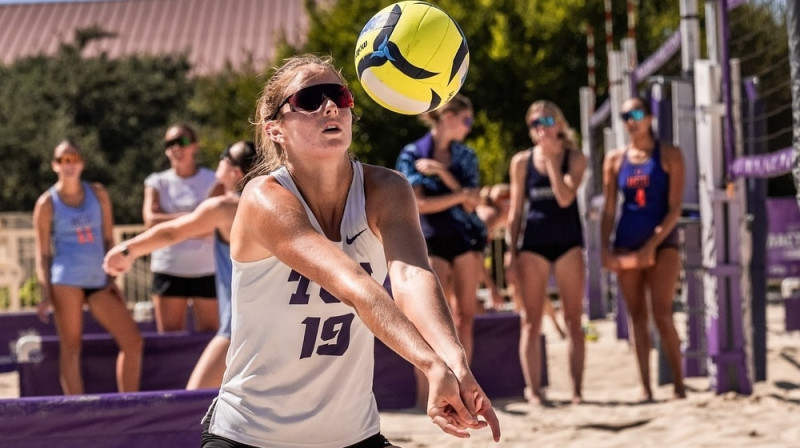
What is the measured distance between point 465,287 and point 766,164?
1.84 m

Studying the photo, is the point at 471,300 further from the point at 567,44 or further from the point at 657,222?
the point at 567,44

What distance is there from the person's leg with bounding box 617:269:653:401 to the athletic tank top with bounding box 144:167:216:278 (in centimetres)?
247

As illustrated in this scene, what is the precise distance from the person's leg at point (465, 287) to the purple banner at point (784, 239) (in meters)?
5.07

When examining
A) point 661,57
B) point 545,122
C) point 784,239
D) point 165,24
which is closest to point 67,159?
point 545,122

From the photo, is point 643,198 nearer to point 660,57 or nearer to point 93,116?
point 660,57

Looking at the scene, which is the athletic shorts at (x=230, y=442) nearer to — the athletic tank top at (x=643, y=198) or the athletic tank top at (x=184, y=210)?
the athletic tank top at (x=184, y=210)

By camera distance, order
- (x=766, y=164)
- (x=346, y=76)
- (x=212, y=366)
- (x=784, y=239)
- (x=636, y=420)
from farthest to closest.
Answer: (x=784, y=239)
(x=346, y=76)
(x=636, y=420)
(x=766, y=164)
(x=212, y=366)

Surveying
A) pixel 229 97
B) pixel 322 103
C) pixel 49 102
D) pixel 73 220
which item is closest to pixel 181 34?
pixel 49 102

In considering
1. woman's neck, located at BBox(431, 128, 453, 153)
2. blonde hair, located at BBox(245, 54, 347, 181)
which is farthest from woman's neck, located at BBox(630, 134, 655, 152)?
blonde hair, located at BBox(245, 54, 347, 181)

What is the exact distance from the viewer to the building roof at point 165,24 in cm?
4675

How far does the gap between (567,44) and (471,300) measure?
16.1 meters

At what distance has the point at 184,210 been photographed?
23.3 ft

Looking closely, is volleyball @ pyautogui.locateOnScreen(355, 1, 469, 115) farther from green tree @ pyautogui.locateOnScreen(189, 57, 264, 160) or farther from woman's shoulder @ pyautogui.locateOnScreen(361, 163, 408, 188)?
green tree @ pyautogui.locateOnScreen(189, 57, 264, 160)

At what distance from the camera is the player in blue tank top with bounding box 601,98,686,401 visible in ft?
22.3
